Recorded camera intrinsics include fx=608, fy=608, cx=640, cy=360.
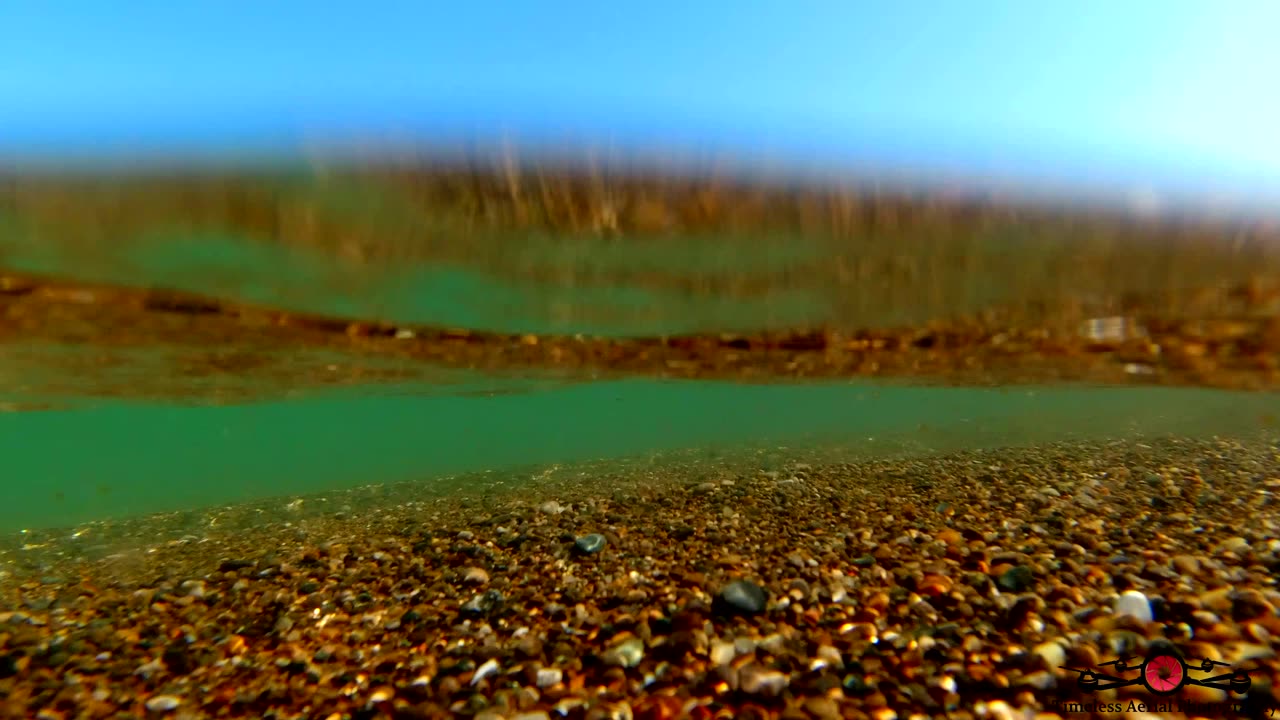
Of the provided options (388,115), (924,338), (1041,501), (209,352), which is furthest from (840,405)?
(388,115)

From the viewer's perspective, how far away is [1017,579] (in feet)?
13.3

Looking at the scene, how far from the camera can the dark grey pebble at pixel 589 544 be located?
17.2 ft

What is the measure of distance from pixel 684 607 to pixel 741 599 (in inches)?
14.8

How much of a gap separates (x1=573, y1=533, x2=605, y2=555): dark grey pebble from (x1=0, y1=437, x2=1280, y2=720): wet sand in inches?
1.1

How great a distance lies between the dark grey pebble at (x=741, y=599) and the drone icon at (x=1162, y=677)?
161 centimetres

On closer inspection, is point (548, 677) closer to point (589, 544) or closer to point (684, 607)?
point (684, 607)

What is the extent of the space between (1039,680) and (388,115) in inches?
237

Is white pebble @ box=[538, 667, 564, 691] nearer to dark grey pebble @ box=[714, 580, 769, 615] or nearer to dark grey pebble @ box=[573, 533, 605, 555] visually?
dark grey pebble @ box=[714, 580, 769, 615]

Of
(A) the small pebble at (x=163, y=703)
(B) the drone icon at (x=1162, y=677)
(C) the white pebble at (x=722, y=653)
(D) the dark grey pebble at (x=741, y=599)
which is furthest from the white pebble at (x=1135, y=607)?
(A) the small pebble at (x=163, y=703)

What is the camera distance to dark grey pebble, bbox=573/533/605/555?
5.23 m

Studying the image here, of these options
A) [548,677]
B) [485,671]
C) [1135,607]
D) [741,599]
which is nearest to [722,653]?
[741,599]

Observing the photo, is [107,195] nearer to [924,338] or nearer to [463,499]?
[463,499]

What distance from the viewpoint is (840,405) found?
27.9 metres

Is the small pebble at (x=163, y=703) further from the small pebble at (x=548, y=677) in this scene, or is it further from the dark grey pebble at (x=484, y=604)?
the small pebble at (x=548, y=677)
